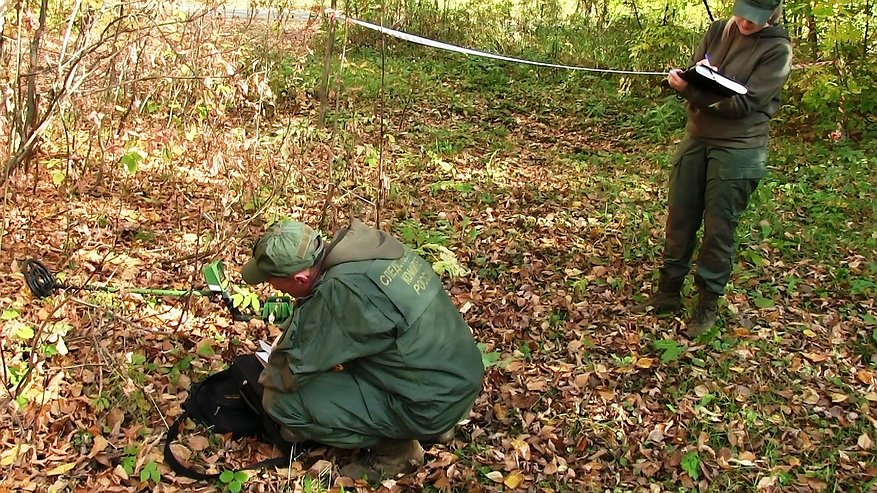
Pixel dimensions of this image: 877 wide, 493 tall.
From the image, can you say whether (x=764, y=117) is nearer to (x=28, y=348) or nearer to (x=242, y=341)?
(x=242, y=341)

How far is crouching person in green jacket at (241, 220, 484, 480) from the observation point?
3.01 m

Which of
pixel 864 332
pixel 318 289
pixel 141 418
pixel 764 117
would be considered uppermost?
pixel 764 117

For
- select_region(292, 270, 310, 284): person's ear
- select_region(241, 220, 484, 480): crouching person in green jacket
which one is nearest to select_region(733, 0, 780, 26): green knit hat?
select_region(241, 220, 484, 480): crouching person in green jacket

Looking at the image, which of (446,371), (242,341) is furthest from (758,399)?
(242,341)

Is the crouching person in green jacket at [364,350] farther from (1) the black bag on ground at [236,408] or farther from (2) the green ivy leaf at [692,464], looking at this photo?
(2) the green ivy leaf at [692,464]

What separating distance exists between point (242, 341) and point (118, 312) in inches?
27.2

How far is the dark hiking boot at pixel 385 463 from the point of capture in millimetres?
3344

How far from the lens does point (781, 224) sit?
18.7ft

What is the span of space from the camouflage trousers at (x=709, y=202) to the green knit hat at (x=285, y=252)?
2324 millimetres

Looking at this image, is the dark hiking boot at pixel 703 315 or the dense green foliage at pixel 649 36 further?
the dense green foliage at pixel 649 36

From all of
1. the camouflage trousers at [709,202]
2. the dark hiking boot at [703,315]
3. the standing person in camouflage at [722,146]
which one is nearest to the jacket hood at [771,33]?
the standing person in camouflage at [722,146]

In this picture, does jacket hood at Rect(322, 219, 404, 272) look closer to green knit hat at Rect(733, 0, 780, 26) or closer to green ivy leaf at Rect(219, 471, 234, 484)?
green ivy leaf at Rect(219, 471, 234, 484)

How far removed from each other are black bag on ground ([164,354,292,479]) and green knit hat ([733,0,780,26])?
10.1 feet

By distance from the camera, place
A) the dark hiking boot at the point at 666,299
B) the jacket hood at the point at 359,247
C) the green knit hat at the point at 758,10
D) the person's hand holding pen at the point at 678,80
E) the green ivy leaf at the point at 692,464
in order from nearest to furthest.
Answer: the jacket hood at the point at 359,247 → the green ivy leaf at the point at 692,464 → the green knit hat at the point at 758,10 → the person's hand holding pen at the point at 678,80 → the dark hiking boot at the point at 666,299
